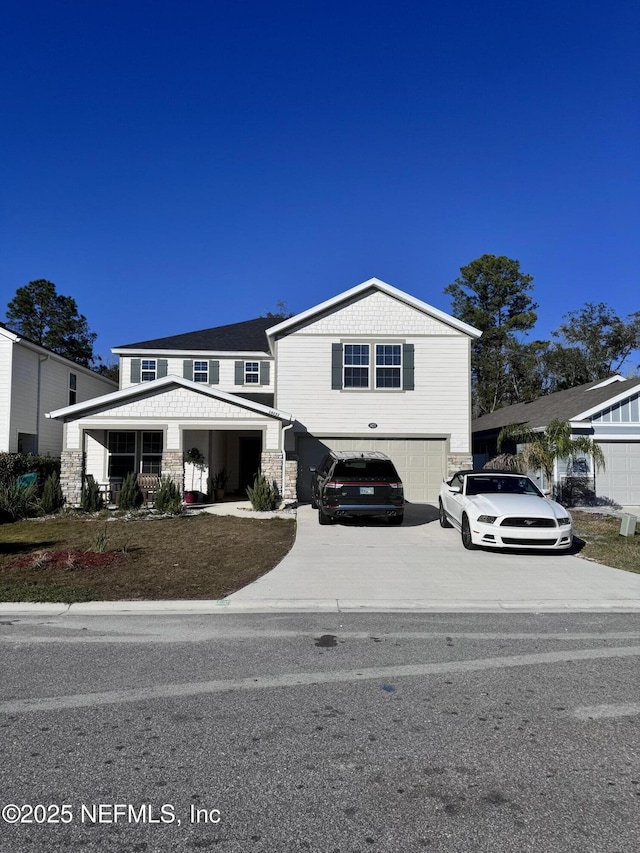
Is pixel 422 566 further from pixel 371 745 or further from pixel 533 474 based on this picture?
pixel 533 474

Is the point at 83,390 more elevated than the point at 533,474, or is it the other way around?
the point at 83,390

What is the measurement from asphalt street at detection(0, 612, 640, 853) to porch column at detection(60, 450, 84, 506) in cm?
1203

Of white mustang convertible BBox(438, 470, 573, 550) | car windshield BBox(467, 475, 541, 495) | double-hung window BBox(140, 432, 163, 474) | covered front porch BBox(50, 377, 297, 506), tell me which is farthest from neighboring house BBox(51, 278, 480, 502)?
white mustang convertible BBox(438, 470, 573, 550)

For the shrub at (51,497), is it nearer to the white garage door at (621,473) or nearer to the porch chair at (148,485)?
the porch chair at (148,485)

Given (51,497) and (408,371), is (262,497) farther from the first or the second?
(408,371)

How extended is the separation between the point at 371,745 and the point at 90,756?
1.67 metres

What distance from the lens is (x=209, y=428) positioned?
1767 centimetres

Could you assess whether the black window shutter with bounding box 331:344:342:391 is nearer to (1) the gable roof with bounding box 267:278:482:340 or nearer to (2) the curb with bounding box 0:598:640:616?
(1) the gable roof with bounding box 267:278:482:340

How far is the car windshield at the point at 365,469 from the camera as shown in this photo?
12.8m

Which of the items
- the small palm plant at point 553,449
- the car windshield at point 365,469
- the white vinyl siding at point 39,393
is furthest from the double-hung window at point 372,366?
the white vinyl siding at point 39,393

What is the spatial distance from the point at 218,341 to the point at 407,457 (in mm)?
10079

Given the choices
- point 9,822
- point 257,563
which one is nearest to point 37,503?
point 257,563

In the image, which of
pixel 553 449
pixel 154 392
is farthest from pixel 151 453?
pixel 553 449

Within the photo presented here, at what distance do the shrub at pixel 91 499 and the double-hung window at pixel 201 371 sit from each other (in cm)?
792
